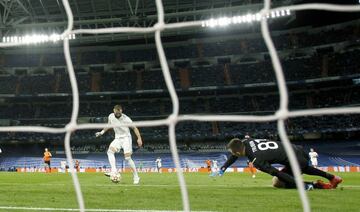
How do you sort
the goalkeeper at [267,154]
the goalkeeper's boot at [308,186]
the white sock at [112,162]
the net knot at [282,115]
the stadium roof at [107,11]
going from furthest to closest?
the stadium roof at [107,11]
the white sock at [112,162]
the goalkeeper's boot at [308,186]
the goalkeeper at [267,154]
the net knot at [282,115]

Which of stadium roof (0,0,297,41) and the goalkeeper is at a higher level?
stadium roof (0,0,297,41)

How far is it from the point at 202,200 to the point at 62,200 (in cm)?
199

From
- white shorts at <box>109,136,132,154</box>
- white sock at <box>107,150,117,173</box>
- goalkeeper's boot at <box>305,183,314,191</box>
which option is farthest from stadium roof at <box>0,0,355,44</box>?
goalkeeper's boot at <box>305,183,314,191</box>

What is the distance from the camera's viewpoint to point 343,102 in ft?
104

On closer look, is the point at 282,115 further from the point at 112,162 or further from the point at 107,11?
the point at 107,11

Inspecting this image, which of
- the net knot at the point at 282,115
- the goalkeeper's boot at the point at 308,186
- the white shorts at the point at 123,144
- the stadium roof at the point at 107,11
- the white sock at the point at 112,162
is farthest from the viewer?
the stadium roof at the point at 107,11

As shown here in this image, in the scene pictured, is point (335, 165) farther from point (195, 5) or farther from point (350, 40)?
point (195, 5)

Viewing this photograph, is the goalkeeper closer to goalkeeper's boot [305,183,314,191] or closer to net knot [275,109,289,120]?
goalkeeper's boot [305,183,314,191]

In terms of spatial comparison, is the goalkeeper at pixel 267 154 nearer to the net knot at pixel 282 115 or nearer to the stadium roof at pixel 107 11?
the net knot at pixel 282 115

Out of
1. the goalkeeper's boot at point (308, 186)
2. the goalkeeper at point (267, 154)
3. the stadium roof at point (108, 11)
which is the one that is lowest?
the goalkeeper's boot at point (308, 186)

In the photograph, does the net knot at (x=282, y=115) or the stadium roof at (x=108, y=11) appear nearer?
the net knot at (x=282, y=115)

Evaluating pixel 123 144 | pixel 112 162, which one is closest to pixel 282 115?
pixel 112 162

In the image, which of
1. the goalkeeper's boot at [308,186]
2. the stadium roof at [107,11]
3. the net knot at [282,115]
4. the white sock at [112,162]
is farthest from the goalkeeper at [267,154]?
the stadium roof at [107,11]

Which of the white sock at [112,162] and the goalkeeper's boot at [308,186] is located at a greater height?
the white sock at [112,162]
